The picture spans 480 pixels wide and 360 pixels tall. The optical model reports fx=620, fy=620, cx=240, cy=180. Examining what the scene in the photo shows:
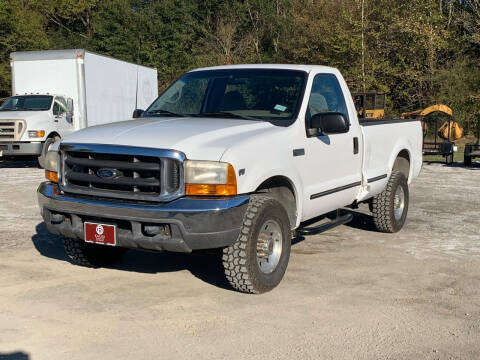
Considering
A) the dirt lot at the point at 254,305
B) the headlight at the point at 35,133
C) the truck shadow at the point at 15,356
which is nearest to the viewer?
the truck shadow at the point at 15,356

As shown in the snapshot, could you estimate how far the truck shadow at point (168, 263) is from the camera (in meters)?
5.77

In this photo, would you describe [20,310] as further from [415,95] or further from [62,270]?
[415,95]

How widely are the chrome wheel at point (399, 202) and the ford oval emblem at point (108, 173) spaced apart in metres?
4.13

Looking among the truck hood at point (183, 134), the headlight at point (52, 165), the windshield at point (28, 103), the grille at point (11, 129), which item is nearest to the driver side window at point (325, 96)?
the truck hood at point (183, 134)

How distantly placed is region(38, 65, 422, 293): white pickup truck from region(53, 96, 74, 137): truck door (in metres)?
10.8

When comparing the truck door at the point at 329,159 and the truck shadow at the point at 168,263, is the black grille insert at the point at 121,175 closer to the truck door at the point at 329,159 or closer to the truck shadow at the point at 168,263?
the truck shadow at the point at 168,263

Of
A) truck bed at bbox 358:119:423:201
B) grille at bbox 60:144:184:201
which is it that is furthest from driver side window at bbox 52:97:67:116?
grille at bbox 60:144:184:201

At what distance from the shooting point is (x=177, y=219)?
4.57m

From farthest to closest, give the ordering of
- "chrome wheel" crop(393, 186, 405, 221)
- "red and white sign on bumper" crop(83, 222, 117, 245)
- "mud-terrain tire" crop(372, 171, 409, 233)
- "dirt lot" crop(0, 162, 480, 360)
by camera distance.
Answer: "chrome wheel" crop(393, 186, 405, 221) → "mud-terrain tire" crop(372, 171, 409, 233) → "red and white sign on bumper" crop(83, 222, 117, 245) → "dirt lot" crop(0, 162, 480, 360)

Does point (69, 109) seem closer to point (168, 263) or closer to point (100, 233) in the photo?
point (168, 263)

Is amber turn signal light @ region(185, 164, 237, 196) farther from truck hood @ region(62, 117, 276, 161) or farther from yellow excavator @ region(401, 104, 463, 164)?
yellow excavator @ region(401, 104, 463, 164)

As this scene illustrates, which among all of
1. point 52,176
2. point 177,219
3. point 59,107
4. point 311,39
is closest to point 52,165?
point 52,176

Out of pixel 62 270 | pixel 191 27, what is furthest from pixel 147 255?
pixel 191 27

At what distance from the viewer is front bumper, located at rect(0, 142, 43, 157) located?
16047 mm
